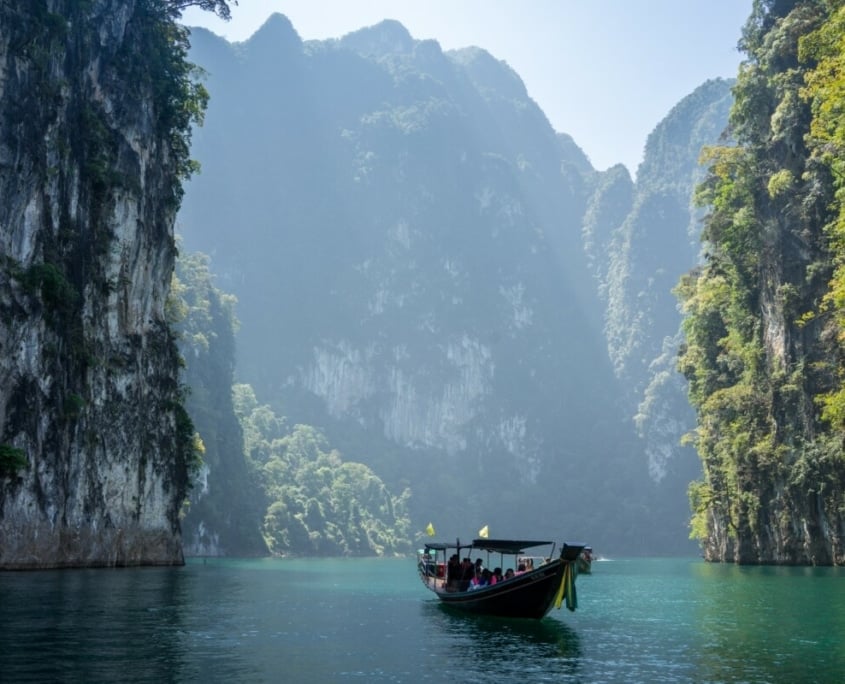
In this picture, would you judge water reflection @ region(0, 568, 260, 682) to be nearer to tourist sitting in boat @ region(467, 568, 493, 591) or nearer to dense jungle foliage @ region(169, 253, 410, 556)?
tourist sitting in boat @ region(467, 568, 493, 591)

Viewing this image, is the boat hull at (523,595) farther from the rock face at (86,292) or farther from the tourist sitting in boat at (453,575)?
the rock face at (86,292)

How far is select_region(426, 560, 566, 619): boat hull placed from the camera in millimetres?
26328

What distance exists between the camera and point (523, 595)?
2723cm

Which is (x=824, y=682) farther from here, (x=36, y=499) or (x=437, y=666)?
(x=36, y=499)

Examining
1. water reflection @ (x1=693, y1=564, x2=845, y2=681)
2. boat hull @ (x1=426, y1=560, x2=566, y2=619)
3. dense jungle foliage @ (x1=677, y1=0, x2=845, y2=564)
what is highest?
dense jungle foliage @ (x1=677, y1=0, x2=845, y2=564)

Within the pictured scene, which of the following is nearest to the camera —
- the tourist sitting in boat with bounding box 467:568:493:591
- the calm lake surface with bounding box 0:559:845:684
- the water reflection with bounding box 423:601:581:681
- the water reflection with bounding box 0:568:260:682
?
the water reflection with bounding box 0:568:260:682

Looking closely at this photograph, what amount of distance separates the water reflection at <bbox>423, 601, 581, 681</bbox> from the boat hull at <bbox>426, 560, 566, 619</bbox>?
1.13 feet

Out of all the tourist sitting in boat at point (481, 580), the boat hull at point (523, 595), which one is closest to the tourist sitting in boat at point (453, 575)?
the tourist sitting in boat at point (481, 580)

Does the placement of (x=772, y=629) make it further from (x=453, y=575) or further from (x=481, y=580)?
(x=453, y=575)

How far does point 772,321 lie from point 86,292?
151 ft

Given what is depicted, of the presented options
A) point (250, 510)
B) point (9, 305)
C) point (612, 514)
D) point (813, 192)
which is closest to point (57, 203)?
point (9, 305)

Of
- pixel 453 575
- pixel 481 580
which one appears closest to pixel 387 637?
pixel 481 580

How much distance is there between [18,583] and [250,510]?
84774 mm

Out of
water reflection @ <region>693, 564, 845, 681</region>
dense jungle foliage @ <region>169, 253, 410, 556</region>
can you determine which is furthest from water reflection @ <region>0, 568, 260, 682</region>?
dense jungle foliage @ <region>169, 253, 410, 556</region>
